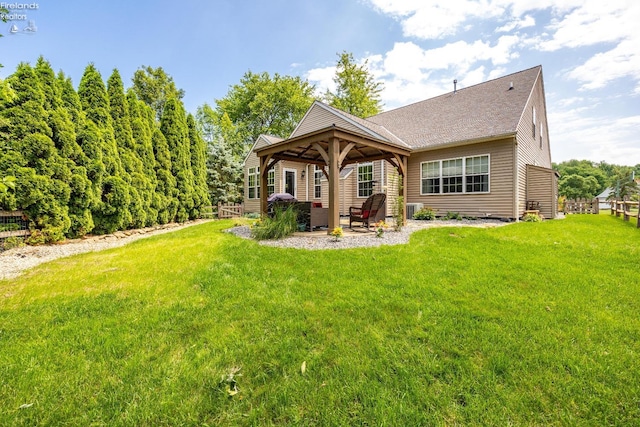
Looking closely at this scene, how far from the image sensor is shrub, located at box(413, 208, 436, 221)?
10625mm

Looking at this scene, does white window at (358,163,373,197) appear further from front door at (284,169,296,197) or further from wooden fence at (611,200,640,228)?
wooden fence at (611,200,640,228)

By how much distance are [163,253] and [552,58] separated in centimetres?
1793

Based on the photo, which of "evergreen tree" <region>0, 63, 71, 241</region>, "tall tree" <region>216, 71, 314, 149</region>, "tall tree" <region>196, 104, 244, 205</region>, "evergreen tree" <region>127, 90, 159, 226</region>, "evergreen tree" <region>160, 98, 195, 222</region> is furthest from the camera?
"tall tree" <region>216, 71, 314, 149</region>

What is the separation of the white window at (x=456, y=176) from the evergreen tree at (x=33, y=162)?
40.0 feet

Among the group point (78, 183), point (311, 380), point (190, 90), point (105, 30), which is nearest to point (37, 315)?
point (311, 380)

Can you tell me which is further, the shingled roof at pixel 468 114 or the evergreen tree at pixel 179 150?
the evergreen tree at pixel 179 150

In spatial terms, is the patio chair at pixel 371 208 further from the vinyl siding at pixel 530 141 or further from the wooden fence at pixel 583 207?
the wooden fence at pixel 583 207

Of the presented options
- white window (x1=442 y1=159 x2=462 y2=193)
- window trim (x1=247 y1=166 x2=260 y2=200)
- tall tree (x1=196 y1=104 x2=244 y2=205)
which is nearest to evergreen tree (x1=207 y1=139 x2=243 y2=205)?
tall tree (x1=196 y1=104 x2=244 y2=205)

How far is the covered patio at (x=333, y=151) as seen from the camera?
6.21 meters

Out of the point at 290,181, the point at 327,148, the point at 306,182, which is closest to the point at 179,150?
the point at 290,181

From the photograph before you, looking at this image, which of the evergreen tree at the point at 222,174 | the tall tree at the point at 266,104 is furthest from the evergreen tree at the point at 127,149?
the tall tree at the point at 266,104

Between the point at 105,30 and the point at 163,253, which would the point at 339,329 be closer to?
the point at 163,253

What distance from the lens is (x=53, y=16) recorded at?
6070 mm

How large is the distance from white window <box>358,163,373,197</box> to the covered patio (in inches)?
143
